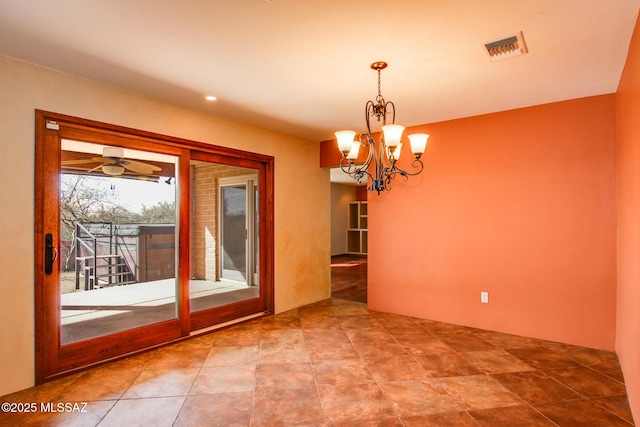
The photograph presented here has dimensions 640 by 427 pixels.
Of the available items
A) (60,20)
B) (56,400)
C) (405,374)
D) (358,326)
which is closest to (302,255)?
(358,326)

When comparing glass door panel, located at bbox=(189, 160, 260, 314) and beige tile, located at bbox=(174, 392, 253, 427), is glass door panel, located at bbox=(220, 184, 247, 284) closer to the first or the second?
glass door panel, located at bbox=(189, 160, 260, 314)

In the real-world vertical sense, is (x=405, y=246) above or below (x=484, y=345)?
above

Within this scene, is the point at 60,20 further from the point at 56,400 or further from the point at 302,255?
the point at 302,255

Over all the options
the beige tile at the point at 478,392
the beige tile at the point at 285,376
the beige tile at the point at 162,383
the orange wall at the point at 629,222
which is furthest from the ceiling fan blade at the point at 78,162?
the orange wall at the point at 629,222

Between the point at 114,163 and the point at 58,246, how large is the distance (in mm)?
870

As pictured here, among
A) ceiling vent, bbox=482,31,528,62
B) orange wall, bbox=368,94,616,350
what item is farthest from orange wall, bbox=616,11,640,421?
ceiling vent, bbox=482,31,528,62

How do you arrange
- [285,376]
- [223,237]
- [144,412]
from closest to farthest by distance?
[144,412] → [285,376] → [223,237]

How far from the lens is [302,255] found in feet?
16.3

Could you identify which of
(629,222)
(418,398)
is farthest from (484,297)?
(418,398)

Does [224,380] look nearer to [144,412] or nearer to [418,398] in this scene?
[144,412]

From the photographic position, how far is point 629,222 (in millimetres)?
2408

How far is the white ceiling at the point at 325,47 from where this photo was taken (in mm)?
1914

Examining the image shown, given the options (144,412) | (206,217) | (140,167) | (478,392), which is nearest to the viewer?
(144,412)

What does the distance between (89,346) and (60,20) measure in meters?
2.47
